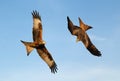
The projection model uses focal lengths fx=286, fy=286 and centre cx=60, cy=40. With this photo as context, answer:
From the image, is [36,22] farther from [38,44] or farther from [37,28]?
[38,44]

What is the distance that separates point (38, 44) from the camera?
17.1 meters

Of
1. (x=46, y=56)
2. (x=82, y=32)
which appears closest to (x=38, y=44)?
(x=46, y=56)

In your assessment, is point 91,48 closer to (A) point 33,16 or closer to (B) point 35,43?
(B) point 35,43

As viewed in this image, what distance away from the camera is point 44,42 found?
56.5ft

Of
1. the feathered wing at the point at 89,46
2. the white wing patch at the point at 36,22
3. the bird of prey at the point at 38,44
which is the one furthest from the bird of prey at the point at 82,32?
the white wing patch at the point at 36,22

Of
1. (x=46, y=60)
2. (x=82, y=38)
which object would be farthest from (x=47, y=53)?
(x=82, y=38)

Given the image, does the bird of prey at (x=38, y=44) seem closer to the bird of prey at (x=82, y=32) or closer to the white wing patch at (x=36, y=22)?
the white wing patch at (x=36, y=22)

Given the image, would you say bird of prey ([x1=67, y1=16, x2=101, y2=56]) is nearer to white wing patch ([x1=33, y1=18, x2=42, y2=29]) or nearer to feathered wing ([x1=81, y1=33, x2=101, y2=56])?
feathered wing ([x1=81, y1=33, x2=101, y2=56])

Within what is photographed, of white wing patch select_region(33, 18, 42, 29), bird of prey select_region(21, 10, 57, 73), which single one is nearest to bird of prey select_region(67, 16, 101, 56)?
bird of prey select_region(21, 10, 57, 73)

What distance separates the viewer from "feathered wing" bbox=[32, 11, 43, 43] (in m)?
17.5

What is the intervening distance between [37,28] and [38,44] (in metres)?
1.96

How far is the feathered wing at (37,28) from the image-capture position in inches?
690

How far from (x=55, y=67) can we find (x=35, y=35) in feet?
9.43

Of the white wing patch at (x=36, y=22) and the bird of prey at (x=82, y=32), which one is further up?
the white wing patch at (x=36, y=22)
